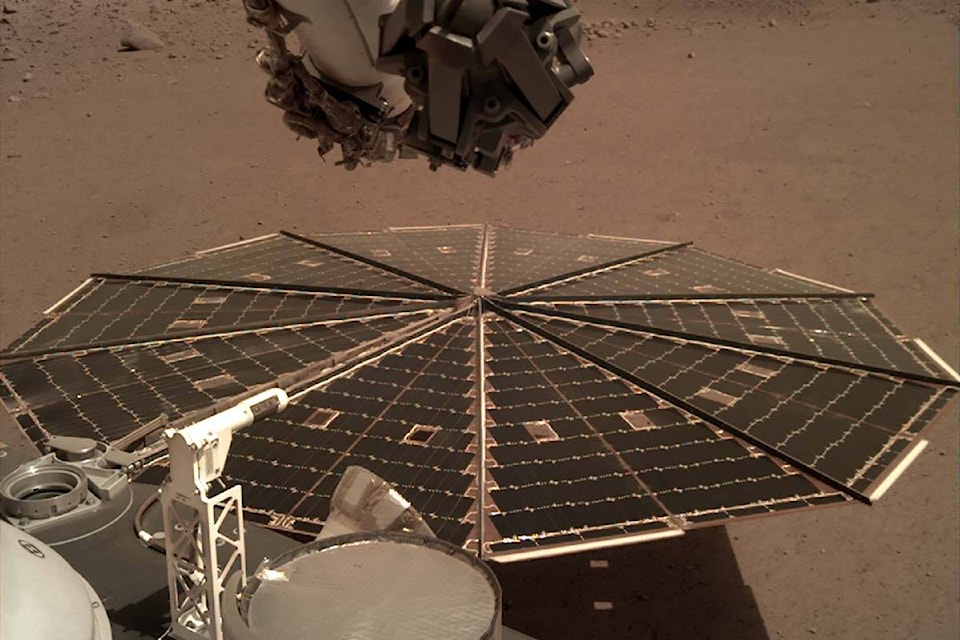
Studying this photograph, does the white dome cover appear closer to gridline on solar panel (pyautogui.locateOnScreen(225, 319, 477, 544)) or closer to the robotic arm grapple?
gridline on solar panel (pyautogui.locateOnScreen(225, 319, 477, 544))

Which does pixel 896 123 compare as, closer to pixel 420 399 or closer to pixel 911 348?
pixel 911 348

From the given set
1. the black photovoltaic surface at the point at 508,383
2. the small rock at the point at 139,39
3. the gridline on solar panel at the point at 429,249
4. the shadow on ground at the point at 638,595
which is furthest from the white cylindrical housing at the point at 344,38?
the small rock at the point at 139,39

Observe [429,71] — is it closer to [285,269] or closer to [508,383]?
[508,383]

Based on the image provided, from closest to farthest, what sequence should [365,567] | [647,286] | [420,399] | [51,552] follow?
[365,567] → [51,552] → [420,399] → [647,286]

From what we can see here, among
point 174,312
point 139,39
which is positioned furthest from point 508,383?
point 139,39

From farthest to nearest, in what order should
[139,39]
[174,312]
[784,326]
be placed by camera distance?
[139,39], [784,326], [174,312]

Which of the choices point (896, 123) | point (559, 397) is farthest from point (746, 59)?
point (559, 397)
